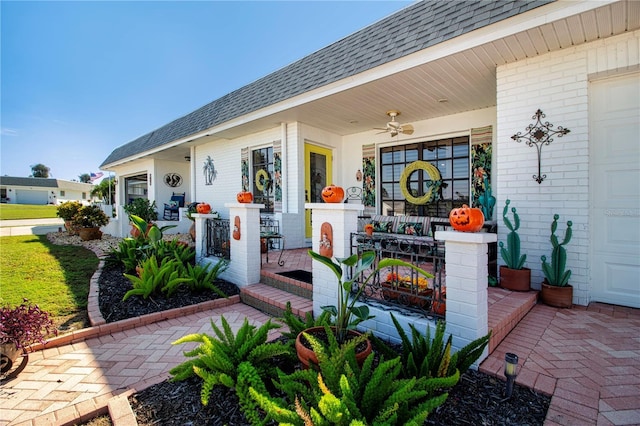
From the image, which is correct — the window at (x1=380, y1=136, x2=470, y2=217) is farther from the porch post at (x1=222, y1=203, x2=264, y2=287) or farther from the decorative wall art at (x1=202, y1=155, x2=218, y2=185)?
the decorative wall art at (x1=202, y1=155, x2=218, y2=185)

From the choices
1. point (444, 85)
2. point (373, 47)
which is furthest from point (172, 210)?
point (444, 85)

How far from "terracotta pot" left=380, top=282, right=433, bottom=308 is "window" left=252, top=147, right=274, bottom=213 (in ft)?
15.7

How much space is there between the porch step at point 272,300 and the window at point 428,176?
3.77 metres

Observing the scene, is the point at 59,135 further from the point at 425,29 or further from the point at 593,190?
the point at 593,190

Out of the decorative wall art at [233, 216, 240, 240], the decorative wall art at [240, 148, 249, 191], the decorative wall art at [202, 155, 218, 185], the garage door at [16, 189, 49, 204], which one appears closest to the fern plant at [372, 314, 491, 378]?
the decorative wall art at [233, 216, 240, 240]

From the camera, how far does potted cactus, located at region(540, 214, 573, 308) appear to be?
3160mm

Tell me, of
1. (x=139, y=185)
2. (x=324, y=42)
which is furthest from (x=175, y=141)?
(x=139, y=185)

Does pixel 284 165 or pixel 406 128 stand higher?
pixel 406 128

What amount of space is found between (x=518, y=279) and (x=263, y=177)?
560 cm

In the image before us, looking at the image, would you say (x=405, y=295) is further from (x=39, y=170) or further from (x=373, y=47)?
(x=39, y=170)

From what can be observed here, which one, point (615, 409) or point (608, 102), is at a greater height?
point (608, 102)

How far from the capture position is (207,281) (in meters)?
4.15

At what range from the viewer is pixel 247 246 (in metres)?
4.21

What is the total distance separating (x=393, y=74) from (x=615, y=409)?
379 centimetres
